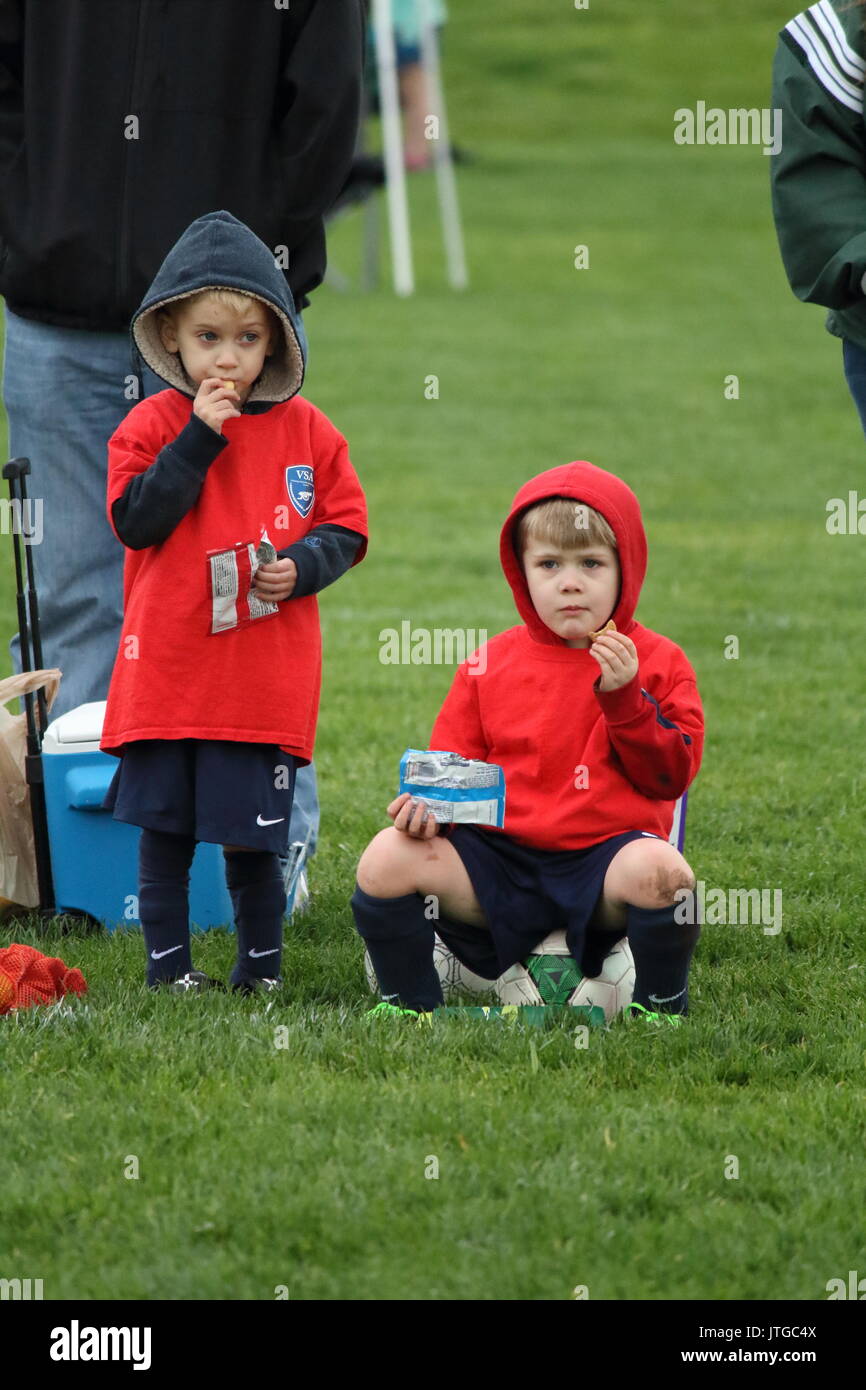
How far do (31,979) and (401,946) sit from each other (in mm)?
771

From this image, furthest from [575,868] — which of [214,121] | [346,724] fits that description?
[346,724]

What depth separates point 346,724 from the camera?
6551 millimetres

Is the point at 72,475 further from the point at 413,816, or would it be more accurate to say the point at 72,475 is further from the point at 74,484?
the point at 413,816

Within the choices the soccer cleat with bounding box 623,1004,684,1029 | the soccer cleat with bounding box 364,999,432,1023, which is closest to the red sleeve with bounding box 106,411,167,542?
the soccer cleat with bounding box 364,999,432,1023

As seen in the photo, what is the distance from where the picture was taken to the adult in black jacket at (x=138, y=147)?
4449mm

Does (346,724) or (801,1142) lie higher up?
(346,724)

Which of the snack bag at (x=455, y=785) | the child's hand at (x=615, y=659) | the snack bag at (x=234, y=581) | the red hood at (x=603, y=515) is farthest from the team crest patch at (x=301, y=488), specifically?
the child's hand at (x=615, y=659)

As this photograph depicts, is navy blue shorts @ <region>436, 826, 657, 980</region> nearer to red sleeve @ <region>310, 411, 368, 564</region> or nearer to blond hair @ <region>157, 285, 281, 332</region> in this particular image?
red sleeve @ <region>310, 411, 368, 564</region>

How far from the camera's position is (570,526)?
3861 millimetres

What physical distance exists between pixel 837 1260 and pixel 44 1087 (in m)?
1.43

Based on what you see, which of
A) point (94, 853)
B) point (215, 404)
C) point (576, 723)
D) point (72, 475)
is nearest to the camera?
point (215, 404)

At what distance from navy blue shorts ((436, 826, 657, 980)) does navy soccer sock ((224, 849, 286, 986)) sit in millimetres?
403

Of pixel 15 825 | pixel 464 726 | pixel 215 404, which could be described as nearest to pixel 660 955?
pixel 464 726
